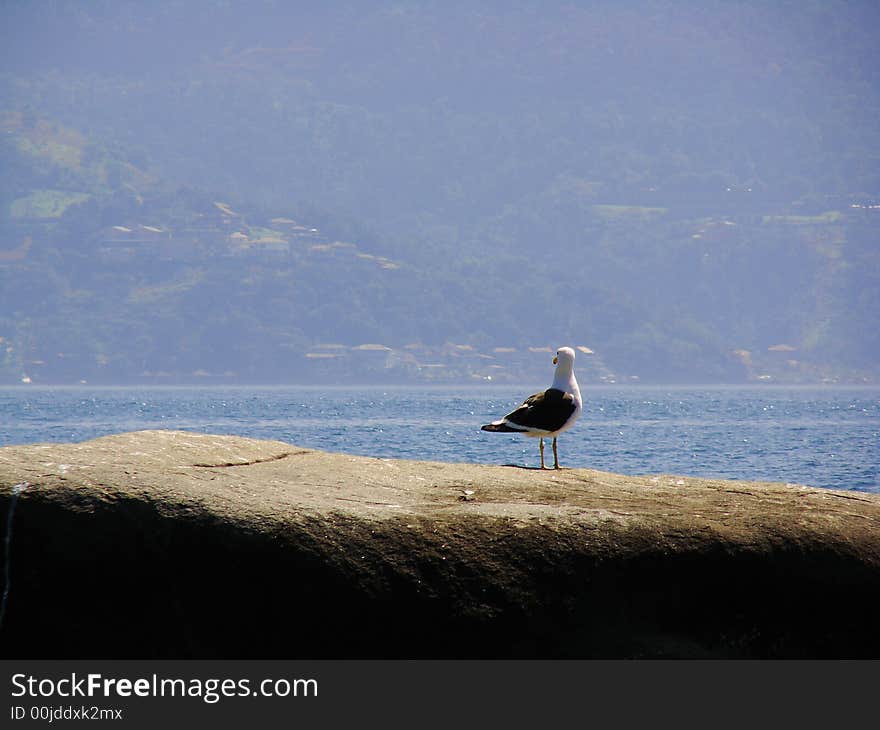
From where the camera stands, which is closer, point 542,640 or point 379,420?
point 542,640

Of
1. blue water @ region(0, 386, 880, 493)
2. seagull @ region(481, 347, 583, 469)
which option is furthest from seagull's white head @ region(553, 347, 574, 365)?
blue water @ region(0, 386, 880, 493)

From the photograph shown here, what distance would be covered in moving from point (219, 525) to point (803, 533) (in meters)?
3.86

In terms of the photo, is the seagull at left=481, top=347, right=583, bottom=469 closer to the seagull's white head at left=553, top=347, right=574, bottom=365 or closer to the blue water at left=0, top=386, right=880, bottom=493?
the seagull's white head at left=553, top=347, right=574, bottom=365

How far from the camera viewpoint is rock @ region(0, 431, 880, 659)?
318 inches

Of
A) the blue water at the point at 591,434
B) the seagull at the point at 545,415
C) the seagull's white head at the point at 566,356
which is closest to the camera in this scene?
the seagull at the point at 545,415

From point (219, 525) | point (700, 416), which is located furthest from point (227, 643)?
point (700, 416)

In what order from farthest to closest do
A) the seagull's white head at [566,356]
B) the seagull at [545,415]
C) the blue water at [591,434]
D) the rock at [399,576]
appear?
the blue water at [591,434] → the seagull's white head at [566,356] → the seagull at [545,415] → the rock at [399,576]

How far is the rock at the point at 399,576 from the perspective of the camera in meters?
8.08

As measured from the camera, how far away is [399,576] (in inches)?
321

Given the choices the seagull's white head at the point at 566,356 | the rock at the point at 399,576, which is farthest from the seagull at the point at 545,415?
the rock at the point at 399,576

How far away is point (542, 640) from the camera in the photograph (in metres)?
8.23

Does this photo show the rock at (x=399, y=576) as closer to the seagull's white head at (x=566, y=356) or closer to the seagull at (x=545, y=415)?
the seagull at (x=545, y=415)

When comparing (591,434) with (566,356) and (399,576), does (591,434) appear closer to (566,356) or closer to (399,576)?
(566,356)
